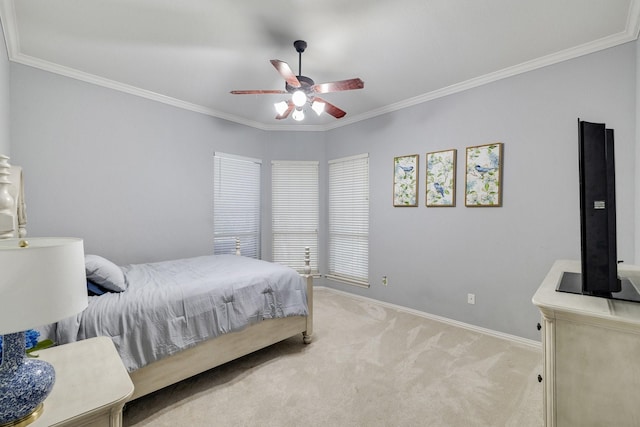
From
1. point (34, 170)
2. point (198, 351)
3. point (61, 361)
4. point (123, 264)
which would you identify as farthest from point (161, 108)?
point (61, 361)

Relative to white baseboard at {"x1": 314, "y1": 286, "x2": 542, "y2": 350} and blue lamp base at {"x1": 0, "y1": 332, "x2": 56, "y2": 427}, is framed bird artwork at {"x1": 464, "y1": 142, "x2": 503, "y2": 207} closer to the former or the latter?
white baseboard at {"x1": 314, "y1": 286, "x2": 542, "y2": 350}

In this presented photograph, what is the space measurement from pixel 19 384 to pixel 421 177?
3609 mm

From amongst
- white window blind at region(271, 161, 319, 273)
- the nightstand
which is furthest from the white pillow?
white window blind at region(271, 161, 319, 273)

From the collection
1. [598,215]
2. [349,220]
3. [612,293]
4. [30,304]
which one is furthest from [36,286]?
[349,220]

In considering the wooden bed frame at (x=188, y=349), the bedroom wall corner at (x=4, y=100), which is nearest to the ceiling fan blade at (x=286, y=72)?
the wooden bed frame at (x=188, y=349)

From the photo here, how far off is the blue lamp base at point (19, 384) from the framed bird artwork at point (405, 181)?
3491mm

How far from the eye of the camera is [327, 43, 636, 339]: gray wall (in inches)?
95.1

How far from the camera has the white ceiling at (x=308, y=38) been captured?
2.02 metres

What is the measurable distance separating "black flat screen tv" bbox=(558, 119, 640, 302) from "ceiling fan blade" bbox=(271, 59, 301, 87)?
1716 mm

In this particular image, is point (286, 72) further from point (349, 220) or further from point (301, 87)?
point (349, 220)

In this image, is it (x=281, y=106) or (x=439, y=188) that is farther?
(x=439, y=188)

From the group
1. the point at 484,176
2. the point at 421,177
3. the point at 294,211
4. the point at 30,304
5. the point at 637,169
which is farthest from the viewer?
the point at 294,211

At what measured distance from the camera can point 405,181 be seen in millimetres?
3732

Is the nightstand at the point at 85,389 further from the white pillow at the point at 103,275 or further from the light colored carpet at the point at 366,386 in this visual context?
the light colored carpet at the point at 366,386
